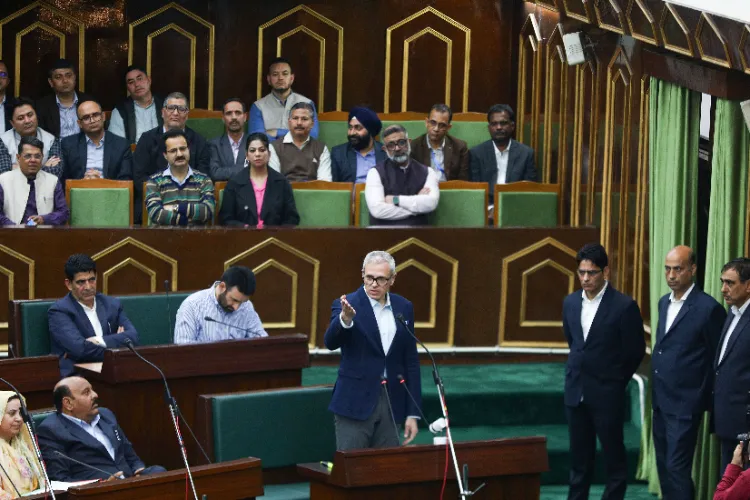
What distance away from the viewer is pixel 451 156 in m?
8.46

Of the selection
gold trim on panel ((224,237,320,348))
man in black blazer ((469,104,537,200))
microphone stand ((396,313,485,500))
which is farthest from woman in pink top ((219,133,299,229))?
microphone stand ((396,313,485,500))

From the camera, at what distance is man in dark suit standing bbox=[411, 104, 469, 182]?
8422mm

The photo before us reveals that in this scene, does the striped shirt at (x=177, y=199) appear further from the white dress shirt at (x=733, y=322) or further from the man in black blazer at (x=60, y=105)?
the white dress shirt at (x=733, y=322)

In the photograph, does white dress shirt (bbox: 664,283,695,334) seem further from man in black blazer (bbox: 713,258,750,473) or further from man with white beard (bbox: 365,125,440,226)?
man with white beard (bbox: 365,125,440,226)

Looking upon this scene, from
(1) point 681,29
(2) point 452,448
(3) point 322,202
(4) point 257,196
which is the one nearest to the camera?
(2) point 452,448

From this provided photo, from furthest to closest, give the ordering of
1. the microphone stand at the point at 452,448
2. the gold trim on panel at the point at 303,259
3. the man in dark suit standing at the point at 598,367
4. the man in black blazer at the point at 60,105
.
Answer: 1. the man in black blazer at the point at 60,105
2. the gold trim on panel at the point at 303,259
3. the man in dark suit standing at the point at 598,367
4. the microphone stand at the point at 452,448

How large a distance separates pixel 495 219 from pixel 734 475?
3340 mm

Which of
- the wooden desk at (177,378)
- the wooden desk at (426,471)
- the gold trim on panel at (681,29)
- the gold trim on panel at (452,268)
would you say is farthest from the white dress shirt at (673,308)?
the gold trim on panel at (452,268)

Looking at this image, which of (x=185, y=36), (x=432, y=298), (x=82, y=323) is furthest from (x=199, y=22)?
(x=82, y=323)

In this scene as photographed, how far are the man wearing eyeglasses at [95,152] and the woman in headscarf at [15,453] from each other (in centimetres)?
292

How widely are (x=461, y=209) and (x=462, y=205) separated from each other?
2cm

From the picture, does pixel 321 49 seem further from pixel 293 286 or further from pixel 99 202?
pixel 293 286

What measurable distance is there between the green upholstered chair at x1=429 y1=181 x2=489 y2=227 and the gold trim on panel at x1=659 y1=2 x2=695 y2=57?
173 centimetres

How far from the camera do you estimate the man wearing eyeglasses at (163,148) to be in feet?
26.5
